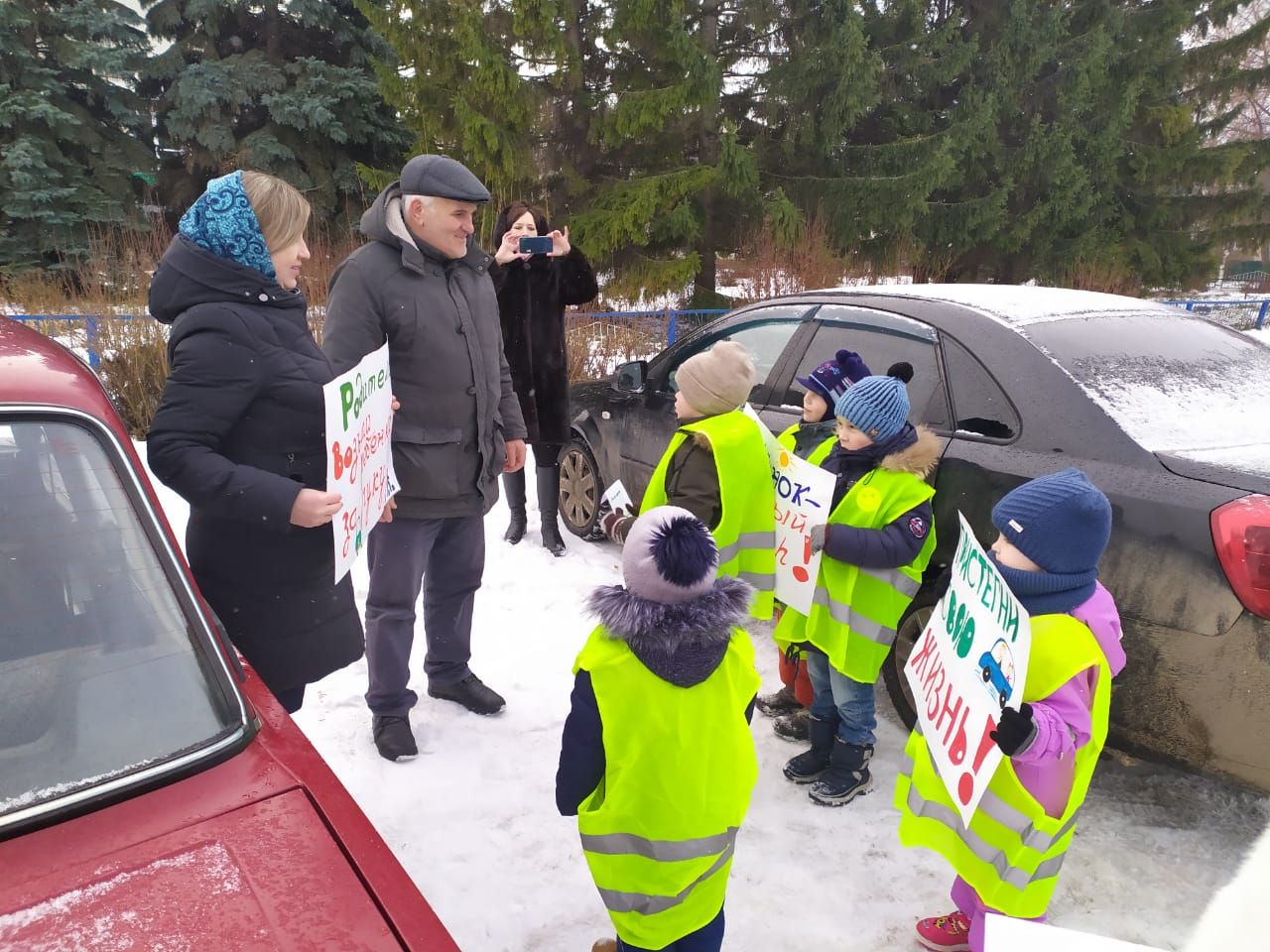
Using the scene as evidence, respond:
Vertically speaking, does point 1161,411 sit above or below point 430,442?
above

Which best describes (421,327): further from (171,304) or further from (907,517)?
(907,517)

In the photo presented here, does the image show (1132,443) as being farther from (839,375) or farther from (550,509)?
(550,509)

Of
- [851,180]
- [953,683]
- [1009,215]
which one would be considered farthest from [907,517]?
[1009,215]

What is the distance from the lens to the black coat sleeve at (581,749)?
164cm

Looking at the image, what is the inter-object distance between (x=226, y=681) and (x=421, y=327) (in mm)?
1582

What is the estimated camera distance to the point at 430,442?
2795mm

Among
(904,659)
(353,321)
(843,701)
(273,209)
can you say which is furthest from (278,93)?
(843,701)

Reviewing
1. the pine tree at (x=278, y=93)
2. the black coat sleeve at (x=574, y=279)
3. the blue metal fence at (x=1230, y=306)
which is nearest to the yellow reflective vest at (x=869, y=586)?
the black coat sleeve at (x=574, y=279)

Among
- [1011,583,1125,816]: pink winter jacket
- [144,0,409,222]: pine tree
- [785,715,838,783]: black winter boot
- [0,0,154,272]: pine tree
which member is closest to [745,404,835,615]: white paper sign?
[785,715,838,783]: black winter boot

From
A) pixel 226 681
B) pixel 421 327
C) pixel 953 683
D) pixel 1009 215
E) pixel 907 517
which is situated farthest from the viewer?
pixel 1009 215

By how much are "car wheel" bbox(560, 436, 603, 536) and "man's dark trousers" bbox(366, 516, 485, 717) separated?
2.07 m

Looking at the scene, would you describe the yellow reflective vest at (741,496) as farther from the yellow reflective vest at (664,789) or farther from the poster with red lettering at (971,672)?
the yellow reflective vest at (664,789)

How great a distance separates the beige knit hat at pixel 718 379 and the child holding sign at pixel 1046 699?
109 centimetres

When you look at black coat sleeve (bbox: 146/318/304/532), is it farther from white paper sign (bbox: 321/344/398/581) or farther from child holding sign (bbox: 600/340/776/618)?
child holding sign (bbox: 600/340/776/618)
